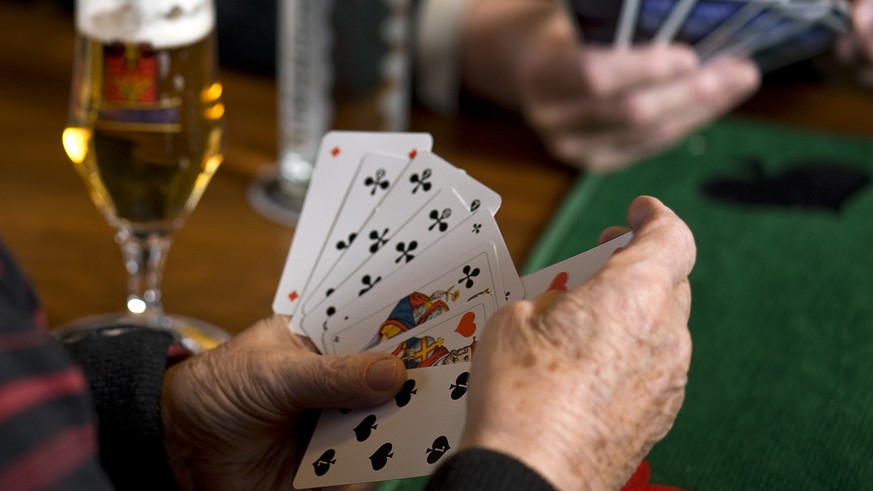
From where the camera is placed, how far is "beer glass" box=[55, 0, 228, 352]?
3.30 ft

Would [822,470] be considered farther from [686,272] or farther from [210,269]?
[210,269]

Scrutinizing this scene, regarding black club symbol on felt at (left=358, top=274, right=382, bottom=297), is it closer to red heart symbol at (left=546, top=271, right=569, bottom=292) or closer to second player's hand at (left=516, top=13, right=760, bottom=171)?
red heart symbol at (left=546, top=271, right=569, bottom=292)

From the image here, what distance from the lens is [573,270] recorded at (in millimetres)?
757

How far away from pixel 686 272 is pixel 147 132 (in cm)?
57

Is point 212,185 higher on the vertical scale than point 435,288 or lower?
lower

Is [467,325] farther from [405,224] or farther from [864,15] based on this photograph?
[864,15]

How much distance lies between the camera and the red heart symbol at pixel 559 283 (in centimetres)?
75

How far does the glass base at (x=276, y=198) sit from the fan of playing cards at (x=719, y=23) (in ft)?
1.57

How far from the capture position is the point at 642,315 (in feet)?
2.18

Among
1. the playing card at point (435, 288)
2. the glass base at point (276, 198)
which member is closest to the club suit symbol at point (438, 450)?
the playing card at point (435, 288)

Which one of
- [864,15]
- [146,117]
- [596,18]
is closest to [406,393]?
[146,117]

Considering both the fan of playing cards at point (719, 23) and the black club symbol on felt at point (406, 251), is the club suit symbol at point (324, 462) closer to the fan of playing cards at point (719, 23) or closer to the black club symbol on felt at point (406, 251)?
the black club symbol on felt at point (406, 251)

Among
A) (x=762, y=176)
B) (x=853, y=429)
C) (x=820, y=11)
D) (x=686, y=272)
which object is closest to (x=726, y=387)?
(x=853, y=429)

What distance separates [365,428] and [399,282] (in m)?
0.12
